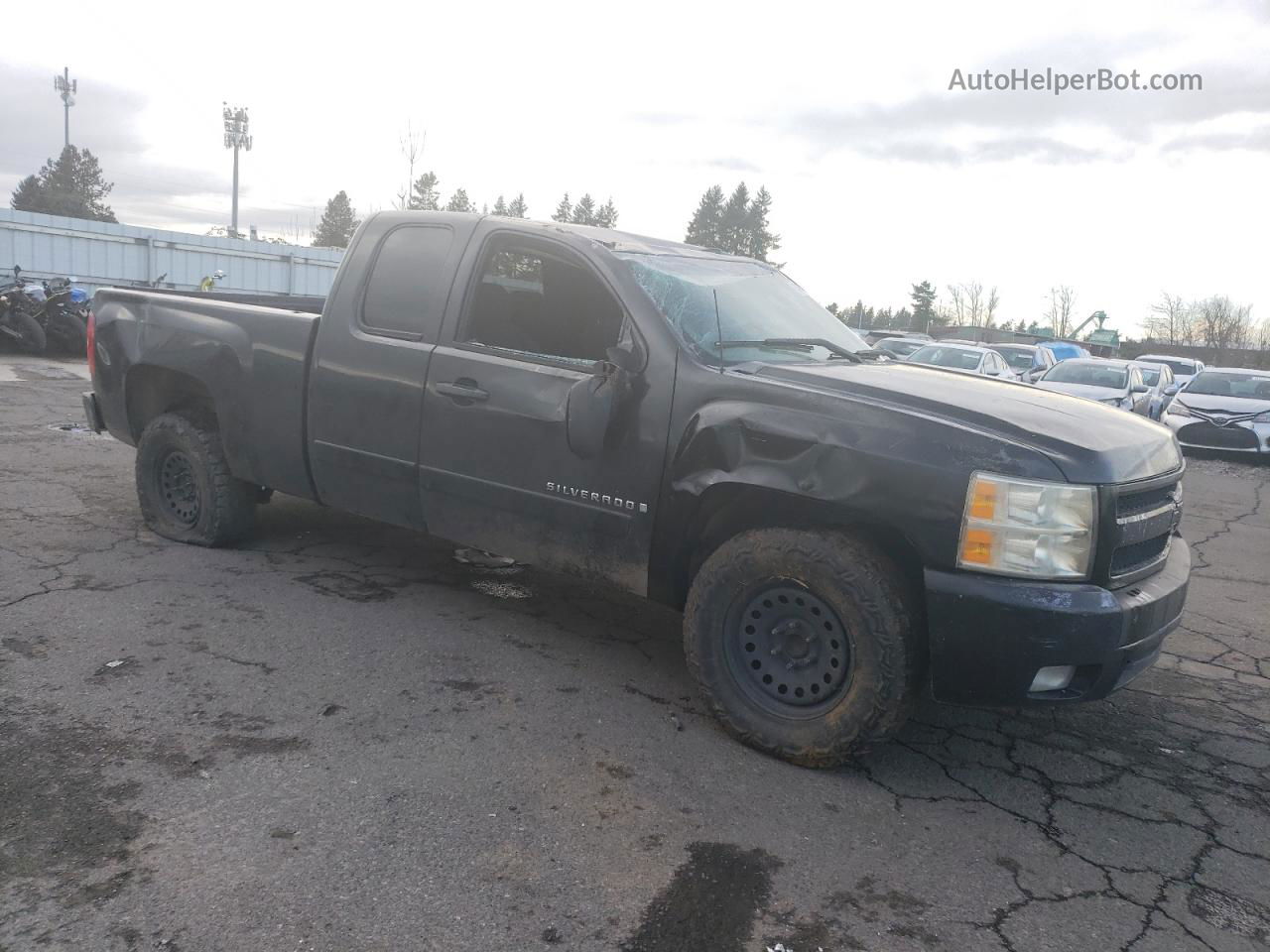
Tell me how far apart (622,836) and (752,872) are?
15.8 inches

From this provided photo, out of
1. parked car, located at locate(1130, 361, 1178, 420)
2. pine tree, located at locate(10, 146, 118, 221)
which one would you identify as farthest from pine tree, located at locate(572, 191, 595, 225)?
parked car, located at locate(1130, 361, 1178, 420)

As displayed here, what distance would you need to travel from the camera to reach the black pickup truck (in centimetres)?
319

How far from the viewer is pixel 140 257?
85.3ft

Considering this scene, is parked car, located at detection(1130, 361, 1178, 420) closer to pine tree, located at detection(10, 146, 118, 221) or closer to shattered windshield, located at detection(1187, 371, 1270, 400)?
shattered windshield, located at detection(1187, 371, 1270, 400)

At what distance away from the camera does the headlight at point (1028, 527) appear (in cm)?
314

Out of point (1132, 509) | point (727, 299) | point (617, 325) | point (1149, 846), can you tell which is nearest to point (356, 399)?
point (617, 325)

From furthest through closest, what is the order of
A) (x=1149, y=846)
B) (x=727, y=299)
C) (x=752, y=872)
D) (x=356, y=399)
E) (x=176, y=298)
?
1. (x=176, y=298)
2. (x=356, y=399)
3. (x=727, y=299)
4. (x=1149, y=846)
5. (x=752, y=872)

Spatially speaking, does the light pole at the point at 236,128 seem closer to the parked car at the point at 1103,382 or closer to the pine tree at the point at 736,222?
the pine tree at the point at 736,222

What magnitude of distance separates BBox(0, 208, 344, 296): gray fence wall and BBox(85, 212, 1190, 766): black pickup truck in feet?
56.1

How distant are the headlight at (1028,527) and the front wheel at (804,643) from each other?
1.14ft

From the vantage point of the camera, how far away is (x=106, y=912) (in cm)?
249

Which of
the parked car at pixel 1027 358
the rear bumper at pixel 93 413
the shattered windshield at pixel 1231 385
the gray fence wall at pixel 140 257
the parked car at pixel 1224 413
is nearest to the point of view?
the rear bumper at pixel 93 413

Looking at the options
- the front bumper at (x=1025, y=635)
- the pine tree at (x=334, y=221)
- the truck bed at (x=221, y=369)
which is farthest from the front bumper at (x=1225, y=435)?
the pine tree at (x=334, y=221)

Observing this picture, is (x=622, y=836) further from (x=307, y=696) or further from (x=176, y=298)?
(x=176, y=298)
